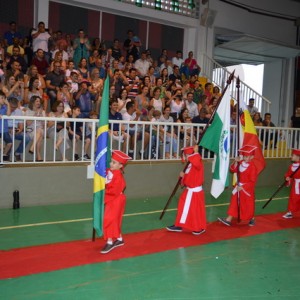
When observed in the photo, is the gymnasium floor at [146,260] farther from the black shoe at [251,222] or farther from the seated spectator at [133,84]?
the seated spectator at [133,84]

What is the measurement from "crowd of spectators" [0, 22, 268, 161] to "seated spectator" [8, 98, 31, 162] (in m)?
0.02

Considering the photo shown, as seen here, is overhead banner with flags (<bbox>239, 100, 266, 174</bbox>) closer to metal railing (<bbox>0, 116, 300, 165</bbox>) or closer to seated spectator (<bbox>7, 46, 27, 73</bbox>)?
metal railing (<bbox>0, 116, 300, 165</bbox>)

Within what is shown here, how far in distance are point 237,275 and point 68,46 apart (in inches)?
336

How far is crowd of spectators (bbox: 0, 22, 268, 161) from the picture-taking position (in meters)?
8.34

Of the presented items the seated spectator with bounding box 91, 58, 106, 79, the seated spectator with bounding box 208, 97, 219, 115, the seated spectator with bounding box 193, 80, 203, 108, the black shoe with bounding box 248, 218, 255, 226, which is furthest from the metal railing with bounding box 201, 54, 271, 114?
the black shoe with bounding box 248, 218, 255, 226

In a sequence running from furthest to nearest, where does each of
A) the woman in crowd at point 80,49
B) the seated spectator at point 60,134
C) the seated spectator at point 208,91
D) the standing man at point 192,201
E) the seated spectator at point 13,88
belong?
1. the seated spectator at point 208,91
2. the woman in crowd at point 80,49
3. the seated spectator at point 13,88
4. the seated spectator at point 60,134
5. the standing man at point 192,201

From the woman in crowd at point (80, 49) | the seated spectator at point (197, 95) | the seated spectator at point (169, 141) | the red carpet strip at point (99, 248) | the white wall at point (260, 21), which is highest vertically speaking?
Answer: the white wall at point (260, 21)

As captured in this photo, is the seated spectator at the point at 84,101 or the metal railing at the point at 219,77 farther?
the metal railing at the point at 219,77

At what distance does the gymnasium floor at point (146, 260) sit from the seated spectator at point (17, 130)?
3.59 feet

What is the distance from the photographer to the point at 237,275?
480 cm

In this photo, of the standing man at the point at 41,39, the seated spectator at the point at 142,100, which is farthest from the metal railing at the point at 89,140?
the standing man at the point at 41,39

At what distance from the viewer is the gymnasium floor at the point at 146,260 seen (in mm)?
4293

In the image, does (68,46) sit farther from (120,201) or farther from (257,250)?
(257,250)

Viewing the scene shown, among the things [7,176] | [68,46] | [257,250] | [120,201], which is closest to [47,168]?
[7,176]
